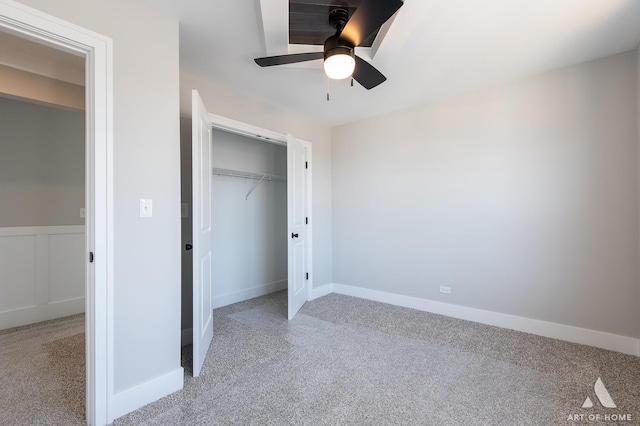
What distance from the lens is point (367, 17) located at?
1.56 meters

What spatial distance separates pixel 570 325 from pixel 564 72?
7.52 feet

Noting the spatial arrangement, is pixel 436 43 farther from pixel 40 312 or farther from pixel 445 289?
pixel 40 312

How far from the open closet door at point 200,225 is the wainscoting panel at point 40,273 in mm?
2116

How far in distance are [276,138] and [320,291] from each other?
2.17 metres

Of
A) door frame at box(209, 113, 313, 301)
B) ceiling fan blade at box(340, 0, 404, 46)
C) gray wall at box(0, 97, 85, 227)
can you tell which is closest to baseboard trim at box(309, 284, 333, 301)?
door frame at box(209, 113, 313, 301)

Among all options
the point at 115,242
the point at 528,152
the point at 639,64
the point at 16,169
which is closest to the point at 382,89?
the point at 528,152

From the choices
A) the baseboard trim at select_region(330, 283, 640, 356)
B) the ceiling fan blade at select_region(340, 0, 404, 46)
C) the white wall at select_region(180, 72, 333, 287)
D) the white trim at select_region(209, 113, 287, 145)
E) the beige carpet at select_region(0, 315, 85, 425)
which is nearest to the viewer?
the ceiling fan blade at select_region(340, 0, 404, 46)

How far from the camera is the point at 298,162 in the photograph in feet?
11.9

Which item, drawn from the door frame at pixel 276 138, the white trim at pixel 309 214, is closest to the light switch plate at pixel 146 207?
the door frame at pixel 276 138

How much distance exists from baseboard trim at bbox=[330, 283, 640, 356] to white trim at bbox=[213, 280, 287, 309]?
1220 millimetres

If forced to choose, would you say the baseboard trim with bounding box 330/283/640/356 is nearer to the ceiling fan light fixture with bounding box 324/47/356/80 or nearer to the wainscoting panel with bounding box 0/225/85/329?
the ceiling fan light fixture with bounding box 324/47/356/80

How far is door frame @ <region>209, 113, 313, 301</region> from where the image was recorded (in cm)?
299

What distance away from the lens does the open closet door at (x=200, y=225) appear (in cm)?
212

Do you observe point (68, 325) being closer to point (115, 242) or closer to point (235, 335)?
point (235, 335)
